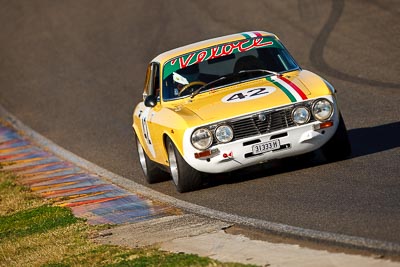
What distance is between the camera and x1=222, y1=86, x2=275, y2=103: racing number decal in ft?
33.6

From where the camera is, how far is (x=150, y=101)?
1126 cm

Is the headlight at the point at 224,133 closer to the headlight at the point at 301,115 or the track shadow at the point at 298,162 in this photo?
the headlight at the point at 301,115

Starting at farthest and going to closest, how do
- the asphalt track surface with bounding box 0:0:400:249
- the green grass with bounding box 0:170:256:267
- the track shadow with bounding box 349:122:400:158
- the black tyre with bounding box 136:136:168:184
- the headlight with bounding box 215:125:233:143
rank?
the black tyre with bounding box 136:136:168:184 → the track shadow with bounding box 349:122:400:158 → the headlight with bounding box 215:125:233:143 → the asphalt track surface with bounding box 0:0:400:249 → the green grass with bounding box 0:170:256:267

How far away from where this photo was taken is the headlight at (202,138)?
32.7ft

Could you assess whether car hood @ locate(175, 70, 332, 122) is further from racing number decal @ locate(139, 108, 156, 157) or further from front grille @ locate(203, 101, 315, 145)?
racing number decal @ locate(139, 108, 156, 157)

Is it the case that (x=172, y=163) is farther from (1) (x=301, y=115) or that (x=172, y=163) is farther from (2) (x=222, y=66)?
(1) (x=301, y=115)

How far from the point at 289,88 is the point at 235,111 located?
0.66 metres

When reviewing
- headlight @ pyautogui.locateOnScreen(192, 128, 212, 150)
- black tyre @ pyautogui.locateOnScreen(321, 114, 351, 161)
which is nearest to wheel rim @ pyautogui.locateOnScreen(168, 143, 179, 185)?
headlight @ pyautogui.locateOnScreen(192, 128, 212, 150)

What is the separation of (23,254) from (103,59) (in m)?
14.4

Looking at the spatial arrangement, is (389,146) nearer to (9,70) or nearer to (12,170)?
A: (12,170)

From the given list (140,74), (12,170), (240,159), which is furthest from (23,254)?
(140,74)

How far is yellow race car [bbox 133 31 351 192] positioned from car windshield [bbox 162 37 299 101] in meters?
0.01

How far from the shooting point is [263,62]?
11195mm

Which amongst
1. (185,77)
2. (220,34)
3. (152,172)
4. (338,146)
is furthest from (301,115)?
(220,34)
